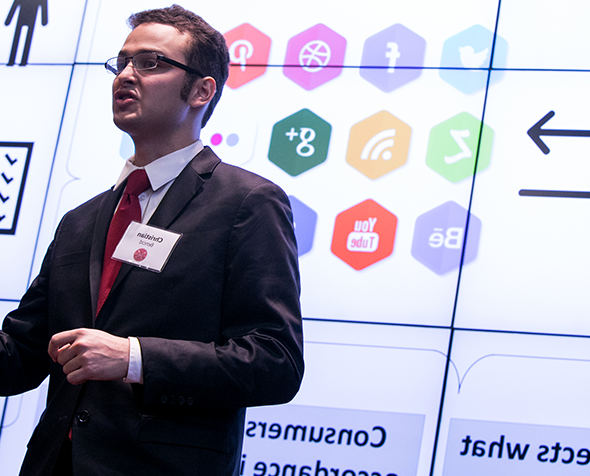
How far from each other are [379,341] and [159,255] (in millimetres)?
951

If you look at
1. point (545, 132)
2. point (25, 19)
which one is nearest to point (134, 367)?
point (545, 132)

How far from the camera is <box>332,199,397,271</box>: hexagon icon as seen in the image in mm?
2010

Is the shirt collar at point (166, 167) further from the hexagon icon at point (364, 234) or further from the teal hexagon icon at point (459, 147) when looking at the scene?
the teal hexagon icon at point (459, 147)

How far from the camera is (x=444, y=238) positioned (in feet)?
6.47

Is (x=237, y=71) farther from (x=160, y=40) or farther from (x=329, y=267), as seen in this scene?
(x=160, y=40)

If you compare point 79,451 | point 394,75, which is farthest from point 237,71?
point 79,451

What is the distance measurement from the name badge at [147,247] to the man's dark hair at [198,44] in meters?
0.35

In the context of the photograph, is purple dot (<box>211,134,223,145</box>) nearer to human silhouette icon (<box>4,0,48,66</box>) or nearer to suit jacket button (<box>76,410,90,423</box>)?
human silhouette icon (<box>4,0,48,66</box>)

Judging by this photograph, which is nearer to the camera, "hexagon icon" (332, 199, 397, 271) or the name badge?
the name badge

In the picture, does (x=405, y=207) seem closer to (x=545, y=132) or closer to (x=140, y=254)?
(x=545, y=132)

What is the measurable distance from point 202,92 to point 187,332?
56cm

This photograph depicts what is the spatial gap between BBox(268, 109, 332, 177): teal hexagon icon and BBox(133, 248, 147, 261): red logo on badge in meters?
1.03

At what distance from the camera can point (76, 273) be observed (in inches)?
48.9

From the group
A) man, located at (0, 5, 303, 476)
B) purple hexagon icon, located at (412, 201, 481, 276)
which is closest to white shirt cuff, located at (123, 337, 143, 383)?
man, located at (0, 5, 303, 476)
